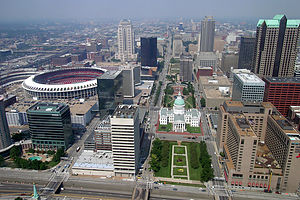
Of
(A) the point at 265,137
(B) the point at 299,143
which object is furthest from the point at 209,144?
(B) the point at 299,143

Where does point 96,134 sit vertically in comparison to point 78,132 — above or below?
above

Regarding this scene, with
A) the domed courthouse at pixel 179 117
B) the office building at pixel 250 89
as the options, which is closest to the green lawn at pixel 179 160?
the domed courthouse at pixel 179 117

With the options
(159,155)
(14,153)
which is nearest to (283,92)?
(159,155)

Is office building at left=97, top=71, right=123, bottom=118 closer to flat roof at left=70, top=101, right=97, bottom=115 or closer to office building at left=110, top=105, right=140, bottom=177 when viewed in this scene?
flat roof at left=70, top=101, right=97, bottom=115

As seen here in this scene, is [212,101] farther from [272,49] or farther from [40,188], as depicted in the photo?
[40,188]

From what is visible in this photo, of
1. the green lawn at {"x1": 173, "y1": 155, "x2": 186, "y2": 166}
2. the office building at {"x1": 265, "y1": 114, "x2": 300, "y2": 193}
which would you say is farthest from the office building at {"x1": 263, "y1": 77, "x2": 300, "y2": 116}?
the green lawn at {"x1": 173, "y1": 155, "x2": 186, "y2": 166}

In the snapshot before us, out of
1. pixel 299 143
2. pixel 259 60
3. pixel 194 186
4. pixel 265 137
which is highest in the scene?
pixel 259 60

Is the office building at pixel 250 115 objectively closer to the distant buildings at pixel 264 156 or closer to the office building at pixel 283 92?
the distant buildings at pixel 264 156
